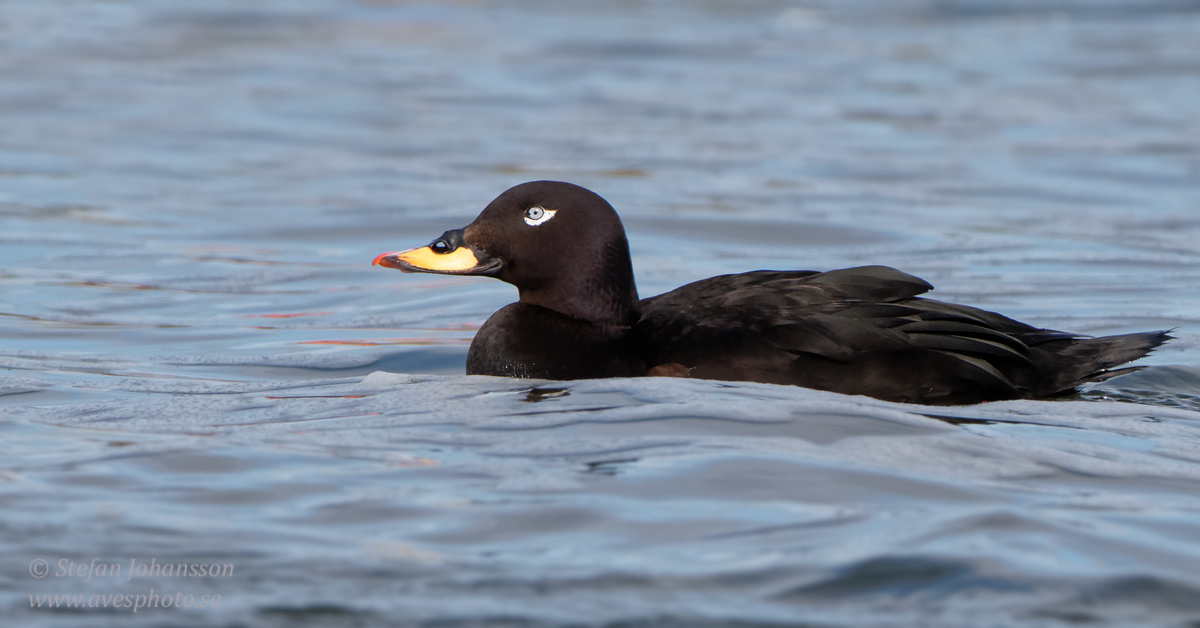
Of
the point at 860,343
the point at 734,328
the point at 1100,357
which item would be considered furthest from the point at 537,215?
the point at 1100,357

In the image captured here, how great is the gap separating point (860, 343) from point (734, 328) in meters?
0.40

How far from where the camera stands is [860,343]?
4.92 metres

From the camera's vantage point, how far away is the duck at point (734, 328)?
194 inches

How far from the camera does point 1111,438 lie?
4.74 metres

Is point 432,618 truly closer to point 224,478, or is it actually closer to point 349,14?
point 224,478

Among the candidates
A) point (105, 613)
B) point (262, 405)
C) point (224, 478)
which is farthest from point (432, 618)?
point (262, 405)

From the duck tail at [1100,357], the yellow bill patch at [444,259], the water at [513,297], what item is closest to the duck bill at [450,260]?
Result: the yellow bill patch at [444,259]

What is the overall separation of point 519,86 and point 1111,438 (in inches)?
489

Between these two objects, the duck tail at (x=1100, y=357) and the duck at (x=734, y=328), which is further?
the duck tail at (x=1100, y=357)

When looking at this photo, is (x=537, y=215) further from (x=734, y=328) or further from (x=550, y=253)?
(x=734, y=328)

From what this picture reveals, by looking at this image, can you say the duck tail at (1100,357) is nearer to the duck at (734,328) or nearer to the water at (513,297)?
the duck at (734,328)

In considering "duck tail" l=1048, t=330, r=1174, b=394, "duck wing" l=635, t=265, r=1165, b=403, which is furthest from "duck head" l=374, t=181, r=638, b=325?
"duck tail" l=1048, t=330, r=1174, b=394

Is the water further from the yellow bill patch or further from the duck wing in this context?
the yellow bill patch

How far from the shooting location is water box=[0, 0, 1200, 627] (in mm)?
3438
